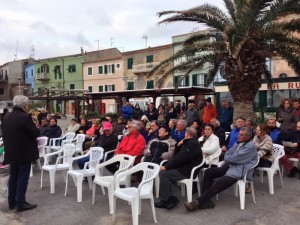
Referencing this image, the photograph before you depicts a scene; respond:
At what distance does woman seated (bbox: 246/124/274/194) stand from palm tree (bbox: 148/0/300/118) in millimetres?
3154

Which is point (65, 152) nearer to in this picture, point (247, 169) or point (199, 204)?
point (199, 204)

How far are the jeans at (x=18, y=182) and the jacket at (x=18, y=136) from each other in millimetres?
129

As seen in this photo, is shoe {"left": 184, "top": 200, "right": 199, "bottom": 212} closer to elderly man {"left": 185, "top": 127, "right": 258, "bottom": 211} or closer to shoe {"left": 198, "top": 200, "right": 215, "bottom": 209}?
elderly man {"left": 185, "top": 127, "right": 258, "bottom": 211}

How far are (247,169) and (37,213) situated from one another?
3.23 meters

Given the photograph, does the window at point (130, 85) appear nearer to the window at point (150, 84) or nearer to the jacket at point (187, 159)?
the window at point (150, 84)

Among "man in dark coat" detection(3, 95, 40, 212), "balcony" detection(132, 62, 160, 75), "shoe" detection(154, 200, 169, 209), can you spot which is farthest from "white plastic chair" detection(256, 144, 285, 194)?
"balcony" detection(132, 62, 160, 75)

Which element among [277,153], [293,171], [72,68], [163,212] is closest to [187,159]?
[163,212]

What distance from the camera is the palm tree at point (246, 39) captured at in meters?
9.38

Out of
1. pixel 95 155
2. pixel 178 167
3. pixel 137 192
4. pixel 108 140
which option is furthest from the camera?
pixel 108 140

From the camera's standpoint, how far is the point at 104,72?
1673 inches

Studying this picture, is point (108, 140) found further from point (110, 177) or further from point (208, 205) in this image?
point (208, 205)

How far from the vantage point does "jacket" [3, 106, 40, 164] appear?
4.95 m

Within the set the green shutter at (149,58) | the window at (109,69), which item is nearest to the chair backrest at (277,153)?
the green shutter at (149,58)

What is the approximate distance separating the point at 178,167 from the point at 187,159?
20 cm
